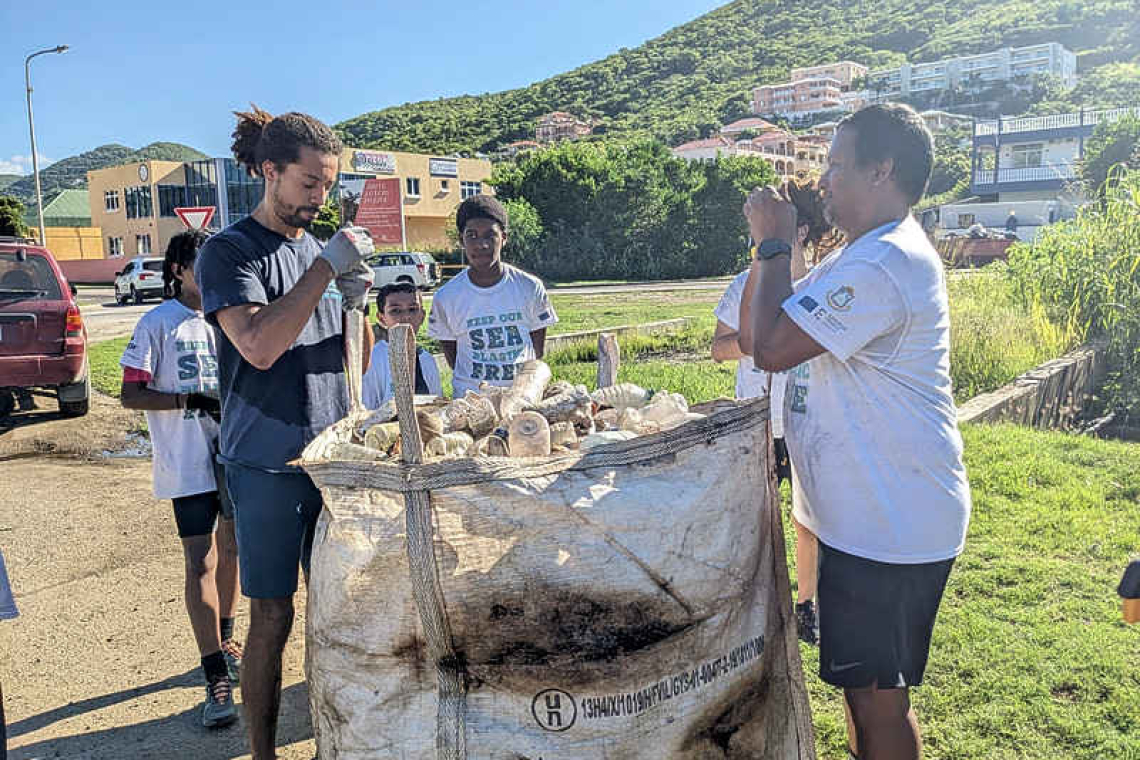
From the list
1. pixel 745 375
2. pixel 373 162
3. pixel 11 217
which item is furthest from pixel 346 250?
pixel 373 162

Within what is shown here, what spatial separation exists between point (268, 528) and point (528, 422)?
34.6 inches

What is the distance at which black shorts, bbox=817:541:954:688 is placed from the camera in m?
2.16

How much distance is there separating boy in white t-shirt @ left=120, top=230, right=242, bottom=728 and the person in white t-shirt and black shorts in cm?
239

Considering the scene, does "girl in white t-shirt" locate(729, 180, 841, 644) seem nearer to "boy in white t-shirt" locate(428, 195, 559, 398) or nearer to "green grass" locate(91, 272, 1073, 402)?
"boy in white t-shirt" locate(428, 195, 559, 398)

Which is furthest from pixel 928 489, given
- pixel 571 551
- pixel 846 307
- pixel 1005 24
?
pixel 1005 24

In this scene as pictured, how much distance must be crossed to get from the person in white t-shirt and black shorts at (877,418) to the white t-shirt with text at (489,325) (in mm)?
1990

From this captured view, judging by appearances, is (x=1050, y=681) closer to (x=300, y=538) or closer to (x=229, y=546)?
(x=300, y=538)

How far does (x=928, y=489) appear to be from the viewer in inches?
83.4

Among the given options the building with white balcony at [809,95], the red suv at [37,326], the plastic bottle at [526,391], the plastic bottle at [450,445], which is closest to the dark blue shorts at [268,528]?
the plastic bottle at [450,445]

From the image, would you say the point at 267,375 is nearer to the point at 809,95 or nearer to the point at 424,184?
the point at 424,184

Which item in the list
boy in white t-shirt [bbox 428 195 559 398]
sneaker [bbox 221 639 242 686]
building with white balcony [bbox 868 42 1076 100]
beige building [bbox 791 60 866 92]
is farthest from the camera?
beige building [bbox 791 60 866 92]

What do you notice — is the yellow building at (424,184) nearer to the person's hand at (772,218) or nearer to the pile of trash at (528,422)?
the pile of trash at (528,422)

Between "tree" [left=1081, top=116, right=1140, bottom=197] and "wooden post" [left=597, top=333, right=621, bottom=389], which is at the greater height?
"tree" [left=1081, top=116, right=1140, bottom=197]

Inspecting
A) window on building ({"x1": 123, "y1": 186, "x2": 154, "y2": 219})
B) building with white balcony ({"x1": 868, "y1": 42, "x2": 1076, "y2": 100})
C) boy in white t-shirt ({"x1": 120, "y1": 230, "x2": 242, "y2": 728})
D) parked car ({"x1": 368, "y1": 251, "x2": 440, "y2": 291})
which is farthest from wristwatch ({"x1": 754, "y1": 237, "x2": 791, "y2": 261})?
building with white balcony ({"x1": 868, "y1": 42, "x2": 1076, "y2": 100})
